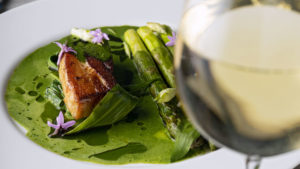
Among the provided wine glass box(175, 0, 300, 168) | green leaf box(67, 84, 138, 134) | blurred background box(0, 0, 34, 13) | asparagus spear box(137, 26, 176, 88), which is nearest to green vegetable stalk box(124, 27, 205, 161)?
asparagus spear box(137, 26, 176, 88)

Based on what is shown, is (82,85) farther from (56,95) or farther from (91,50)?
(91,50)

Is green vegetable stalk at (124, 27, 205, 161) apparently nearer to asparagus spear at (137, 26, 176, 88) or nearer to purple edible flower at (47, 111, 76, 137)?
asparagus spear at (137, 26, 176, 88)

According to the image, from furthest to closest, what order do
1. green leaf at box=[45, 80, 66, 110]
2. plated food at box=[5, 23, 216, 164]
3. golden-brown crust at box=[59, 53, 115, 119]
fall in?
1. green leaf at box=[45, 80, 66, 110]
2. golden-brown crust at box=[59, 53, 115, 119]
3. plated food at box=[5, 23, 216, 164]

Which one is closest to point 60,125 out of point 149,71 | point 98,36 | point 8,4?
point 149,71

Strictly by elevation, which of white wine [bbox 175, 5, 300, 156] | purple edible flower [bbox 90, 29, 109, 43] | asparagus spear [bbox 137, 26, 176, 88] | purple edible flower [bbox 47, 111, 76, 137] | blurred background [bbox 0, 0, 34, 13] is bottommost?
asparagus spear [bbox 137, 26, 176, 88]

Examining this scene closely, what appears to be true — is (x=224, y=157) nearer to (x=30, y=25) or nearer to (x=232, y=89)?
(x=232, y=89)

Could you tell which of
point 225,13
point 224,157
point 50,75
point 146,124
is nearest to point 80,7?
point 50,75

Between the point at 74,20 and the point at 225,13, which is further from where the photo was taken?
the point at 74,20

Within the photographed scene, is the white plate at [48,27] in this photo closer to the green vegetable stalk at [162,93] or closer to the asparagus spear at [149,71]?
the green vegetable stalk at [162,93]
